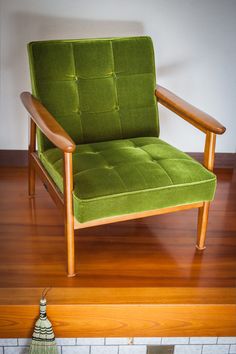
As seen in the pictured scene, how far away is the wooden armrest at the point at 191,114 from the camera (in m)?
1.74

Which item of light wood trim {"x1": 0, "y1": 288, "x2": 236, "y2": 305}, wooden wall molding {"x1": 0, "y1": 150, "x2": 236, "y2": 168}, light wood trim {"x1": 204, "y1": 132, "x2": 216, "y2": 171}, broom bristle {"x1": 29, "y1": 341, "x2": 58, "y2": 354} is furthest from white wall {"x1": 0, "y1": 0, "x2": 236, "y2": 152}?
broom bristle {"x1": 29, "y1": 341, "x2": 58, "y2": 354}

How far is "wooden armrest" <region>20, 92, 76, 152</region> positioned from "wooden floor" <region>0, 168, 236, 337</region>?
1.77ft

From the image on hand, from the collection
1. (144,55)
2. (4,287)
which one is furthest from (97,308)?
(144,55)

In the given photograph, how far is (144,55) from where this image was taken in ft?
6.87

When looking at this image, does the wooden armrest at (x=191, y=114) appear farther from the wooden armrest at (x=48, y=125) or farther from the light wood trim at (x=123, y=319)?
the light wood trim at (x=123, y=319)

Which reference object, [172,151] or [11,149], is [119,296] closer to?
[172,151]

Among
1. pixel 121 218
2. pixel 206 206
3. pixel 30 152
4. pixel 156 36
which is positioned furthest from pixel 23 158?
pixel 206 206

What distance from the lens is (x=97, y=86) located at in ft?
6.78

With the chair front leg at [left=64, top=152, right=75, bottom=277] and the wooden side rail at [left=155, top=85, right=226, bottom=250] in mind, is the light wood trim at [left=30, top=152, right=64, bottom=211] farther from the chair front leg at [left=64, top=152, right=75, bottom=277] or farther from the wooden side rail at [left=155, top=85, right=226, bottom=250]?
the wooden side rail at [left=155, top=85, right=226, bottom=250]

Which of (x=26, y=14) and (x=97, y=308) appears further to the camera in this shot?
(x=26, y=14)

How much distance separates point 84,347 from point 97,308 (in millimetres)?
198

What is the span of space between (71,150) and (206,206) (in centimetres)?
66

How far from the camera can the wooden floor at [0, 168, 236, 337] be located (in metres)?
1.64

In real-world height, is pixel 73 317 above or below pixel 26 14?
below
